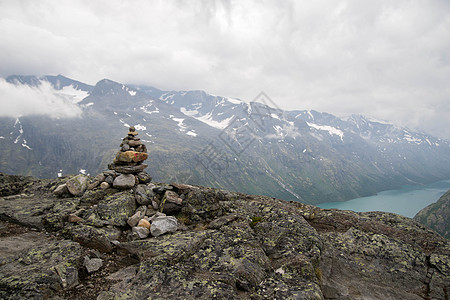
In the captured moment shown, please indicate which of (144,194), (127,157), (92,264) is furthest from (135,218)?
(127,157)

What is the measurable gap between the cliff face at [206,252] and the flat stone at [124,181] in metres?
0.62

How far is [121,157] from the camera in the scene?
20438 millimetres

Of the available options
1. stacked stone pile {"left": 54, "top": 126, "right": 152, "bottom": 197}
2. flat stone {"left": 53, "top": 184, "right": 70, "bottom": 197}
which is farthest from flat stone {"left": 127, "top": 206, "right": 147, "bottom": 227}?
flat stone {"left": 53, "top": 184, "right": 70, "bottom": 197}

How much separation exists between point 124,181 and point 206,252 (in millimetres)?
11369

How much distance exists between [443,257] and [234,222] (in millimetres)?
13068

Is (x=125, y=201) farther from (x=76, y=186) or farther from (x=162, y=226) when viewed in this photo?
(x=76, y=186)

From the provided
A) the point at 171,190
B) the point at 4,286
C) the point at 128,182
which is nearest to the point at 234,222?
the point at 171,190

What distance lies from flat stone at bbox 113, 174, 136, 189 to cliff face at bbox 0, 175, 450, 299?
62cm

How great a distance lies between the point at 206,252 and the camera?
11.8 metres

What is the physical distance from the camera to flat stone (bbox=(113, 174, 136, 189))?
18.9m

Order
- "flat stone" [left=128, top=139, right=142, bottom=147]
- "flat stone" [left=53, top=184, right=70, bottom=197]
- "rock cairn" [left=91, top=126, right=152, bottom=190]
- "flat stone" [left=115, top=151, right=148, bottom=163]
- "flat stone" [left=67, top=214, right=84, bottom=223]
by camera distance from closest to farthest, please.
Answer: "flat stone" [left=67, top=214, right=84, bottom=223] < "flat stone" [left=53, top=184, right=70, bottom=197] < "rock cairn" [left=91, top=126, right=152, bottom=190] < "flat stone" [left=115, top=151, right=148, bottom=163] < "flat stone" [left=128, top=139, right=142, bottom=147]

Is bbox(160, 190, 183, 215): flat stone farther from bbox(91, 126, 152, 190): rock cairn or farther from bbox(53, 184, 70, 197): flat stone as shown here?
bbox(53, 184, 70, 197): flat stone

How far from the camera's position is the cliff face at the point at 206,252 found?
9.48 meters

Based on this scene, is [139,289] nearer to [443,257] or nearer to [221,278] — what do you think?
[221,278]
